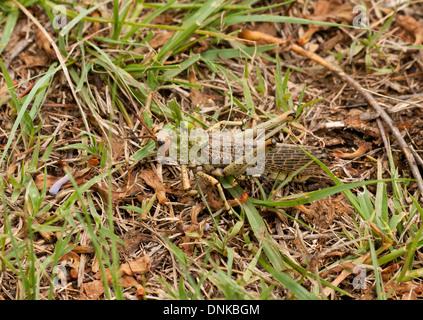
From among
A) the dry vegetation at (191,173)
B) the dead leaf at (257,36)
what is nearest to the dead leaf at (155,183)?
the dry vegetation at (191,173)

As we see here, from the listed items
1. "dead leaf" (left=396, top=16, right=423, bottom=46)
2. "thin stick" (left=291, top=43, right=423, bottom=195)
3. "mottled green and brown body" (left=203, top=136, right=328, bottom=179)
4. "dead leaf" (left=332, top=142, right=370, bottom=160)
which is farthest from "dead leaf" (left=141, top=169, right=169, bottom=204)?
"dead leaf" (left=396, top=16, right=423, bottom=46)

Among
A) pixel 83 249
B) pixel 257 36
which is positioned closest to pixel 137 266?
pixel 83 249

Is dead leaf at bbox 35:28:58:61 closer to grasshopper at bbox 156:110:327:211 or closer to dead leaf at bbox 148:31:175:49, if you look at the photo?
dead leaf at bbox 148:31:175:49

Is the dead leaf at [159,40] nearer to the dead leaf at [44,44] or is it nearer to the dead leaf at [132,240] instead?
the dead leaf at [44,44]

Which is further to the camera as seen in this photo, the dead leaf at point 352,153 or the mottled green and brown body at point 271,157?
the dead leaf at point 352,153

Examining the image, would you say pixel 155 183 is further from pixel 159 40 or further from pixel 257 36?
pixel 257 36
